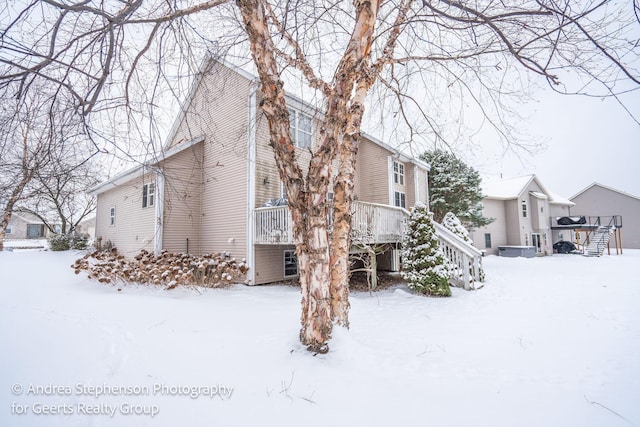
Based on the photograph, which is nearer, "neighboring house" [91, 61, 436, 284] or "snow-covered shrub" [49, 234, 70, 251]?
"neighboring house" [91, 61, 436, 284]

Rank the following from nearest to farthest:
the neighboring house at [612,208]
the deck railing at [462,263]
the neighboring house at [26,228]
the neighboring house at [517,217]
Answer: the deck railing at [462,263] < the neighboring house at [517,217] < the neighboring house at [612,208] < the neighboring house at [26,228]

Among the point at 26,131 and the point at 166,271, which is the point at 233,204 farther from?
the point at 26,131

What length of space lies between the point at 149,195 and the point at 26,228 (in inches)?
1426

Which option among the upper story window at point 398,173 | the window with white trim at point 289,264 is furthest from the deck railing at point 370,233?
the upper story window at point 398,173

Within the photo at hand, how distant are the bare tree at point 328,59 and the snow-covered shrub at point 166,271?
176 inches

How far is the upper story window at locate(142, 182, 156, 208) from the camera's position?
1057 centimetres

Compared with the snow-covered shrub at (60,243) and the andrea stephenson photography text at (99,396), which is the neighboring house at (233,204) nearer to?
the andrea stephenson photography text at (99,396)

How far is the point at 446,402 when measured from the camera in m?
2.37

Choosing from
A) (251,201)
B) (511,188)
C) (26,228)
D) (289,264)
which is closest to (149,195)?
(251,201)

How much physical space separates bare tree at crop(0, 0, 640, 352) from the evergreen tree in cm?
1129

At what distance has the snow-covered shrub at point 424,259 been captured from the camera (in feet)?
23.2

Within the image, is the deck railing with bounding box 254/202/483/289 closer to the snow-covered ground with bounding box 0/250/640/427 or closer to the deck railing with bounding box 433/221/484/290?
the deck railing with bounding box 433/221/484/290

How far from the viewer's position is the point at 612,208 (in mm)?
26094

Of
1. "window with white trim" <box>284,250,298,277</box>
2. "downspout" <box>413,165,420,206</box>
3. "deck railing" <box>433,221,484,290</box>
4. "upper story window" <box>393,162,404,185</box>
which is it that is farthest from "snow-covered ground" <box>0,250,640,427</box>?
"downspout" <box>413,165,420,206</box>
